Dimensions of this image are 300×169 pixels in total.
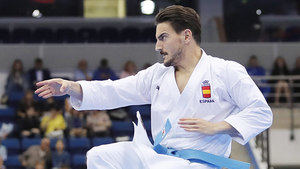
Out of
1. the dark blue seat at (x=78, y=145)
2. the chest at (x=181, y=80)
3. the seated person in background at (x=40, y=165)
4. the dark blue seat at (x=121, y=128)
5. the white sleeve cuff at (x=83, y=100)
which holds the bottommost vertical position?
the seated person in background at (x=40, y=165)

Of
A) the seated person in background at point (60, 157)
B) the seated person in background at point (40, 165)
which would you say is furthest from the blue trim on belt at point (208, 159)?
the seated person in background at point (60, 157)

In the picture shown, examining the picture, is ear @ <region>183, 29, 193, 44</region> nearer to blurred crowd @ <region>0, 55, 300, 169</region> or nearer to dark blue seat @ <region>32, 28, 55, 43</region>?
blurred crowd @ <region>0, 55, 300, 169</region>

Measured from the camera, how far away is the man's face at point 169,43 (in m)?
3.44

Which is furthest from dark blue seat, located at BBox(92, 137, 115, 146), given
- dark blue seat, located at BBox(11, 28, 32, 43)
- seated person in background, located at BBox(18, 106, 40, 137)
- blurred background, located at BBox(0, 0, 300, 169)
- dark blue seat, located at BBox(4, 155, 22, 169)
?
dark blue seat, located at BBox(11, 28, 32, 43)

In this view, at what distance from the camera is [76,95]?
3617mm

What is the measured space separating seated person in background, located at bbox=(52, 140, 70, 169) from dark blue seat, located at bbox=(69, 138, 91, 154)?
47cm

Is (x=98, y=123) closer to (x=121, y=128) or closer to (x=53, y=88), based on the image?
(x=121, y=128)

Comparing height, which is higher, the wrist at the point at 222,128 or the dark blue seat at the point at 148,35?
the dark blue seat at the point at 148,35

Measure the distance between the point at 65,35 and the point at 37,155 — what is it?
17.7ft

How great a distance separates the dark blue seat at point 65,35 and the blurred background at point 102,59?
0.08 ft

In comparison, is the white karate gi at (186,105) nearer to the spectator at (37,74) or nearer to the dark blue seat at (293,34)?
the spectator at (37,74)

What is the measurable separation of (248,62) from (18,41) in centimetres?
561

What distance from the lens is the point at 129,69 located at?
1238 centimetres

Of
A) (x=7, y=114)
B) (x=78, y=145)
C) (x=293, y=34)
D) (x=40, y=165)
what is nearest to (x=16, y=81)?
(x=7, y=114)
